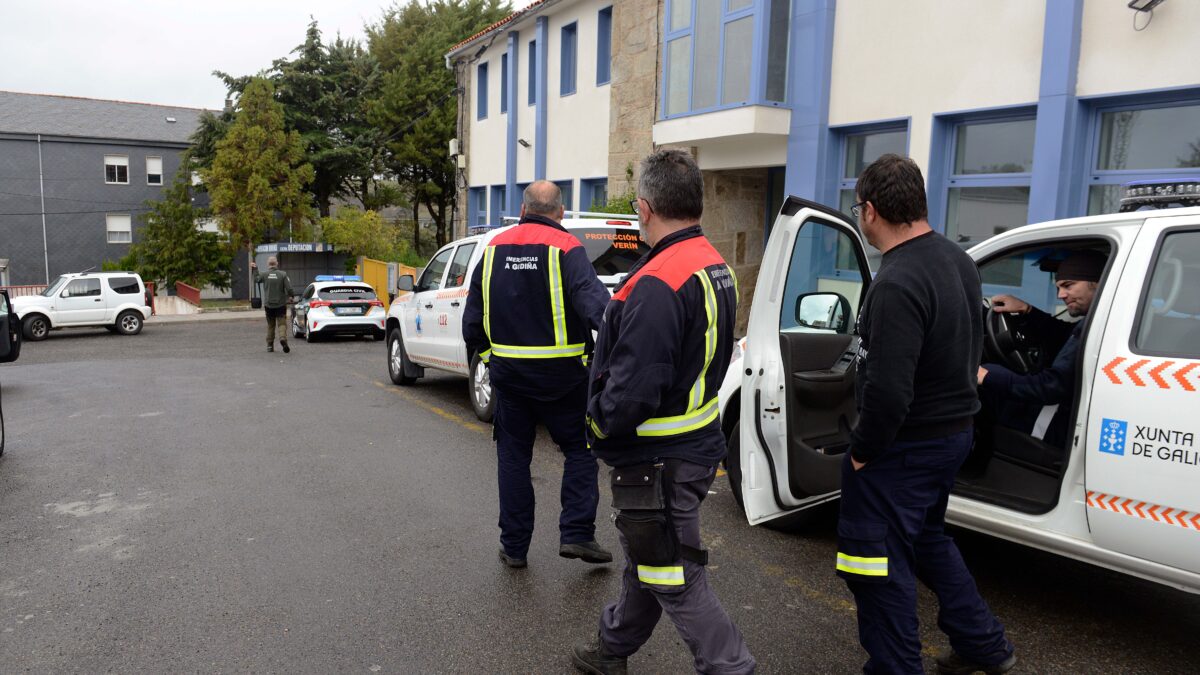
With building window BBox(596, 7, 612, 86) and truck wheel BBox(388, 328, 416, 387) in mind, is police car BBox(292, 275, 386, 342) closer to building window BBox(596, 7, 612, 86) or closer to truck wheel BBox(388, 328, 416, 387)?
building window BBox(596, 7, 612, 86)

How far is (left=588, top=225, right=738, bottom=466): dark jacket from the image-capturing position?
2.82 meters

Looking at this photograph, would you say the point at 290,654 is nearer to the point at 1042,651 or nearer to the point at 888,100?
the point at 1042,651

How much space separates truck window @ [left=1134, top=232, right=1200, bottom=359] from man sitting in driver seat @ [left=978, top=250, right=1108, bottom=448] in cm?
22

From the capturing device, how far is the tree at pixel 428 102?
3497cm

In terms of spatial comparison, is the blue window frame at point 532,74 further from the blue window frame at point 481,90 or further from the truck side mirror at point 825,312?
the truck side mirror at point 825,312

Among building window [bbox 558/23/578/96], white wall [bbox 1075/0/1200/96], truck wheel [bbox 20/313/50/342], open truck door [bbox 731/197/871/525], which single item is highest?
building window [bbox 558/23/578/96]

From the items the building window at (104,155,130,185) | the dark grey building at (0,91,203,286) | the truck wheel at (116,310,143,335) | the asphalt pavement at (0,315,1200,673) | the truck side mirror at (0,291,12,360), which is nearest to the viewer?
the asphalt pavement at (0,315,1200,673)

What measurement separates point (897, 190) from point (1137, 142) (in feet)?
25.9

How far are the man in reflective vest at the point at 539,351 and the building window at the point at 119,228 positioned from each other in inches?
1711

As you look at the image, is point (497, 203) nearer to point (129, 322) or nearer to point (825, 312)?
point (129, 322)

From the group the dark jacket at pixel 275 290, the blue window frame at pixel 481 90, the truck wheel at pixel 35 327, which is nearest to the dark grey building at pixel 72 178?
the truck wheel at pixel 35 327

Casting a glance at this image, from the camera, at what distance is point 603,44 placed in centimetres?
1902

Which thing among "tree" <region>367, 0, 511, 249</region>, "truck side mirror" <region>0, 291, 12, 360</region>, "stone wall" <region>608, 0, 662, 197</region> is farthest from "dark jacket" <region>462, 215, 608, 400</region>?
"tree" <region>367, 0, 511, 249</region>

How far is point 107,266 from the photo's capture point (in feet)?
127
